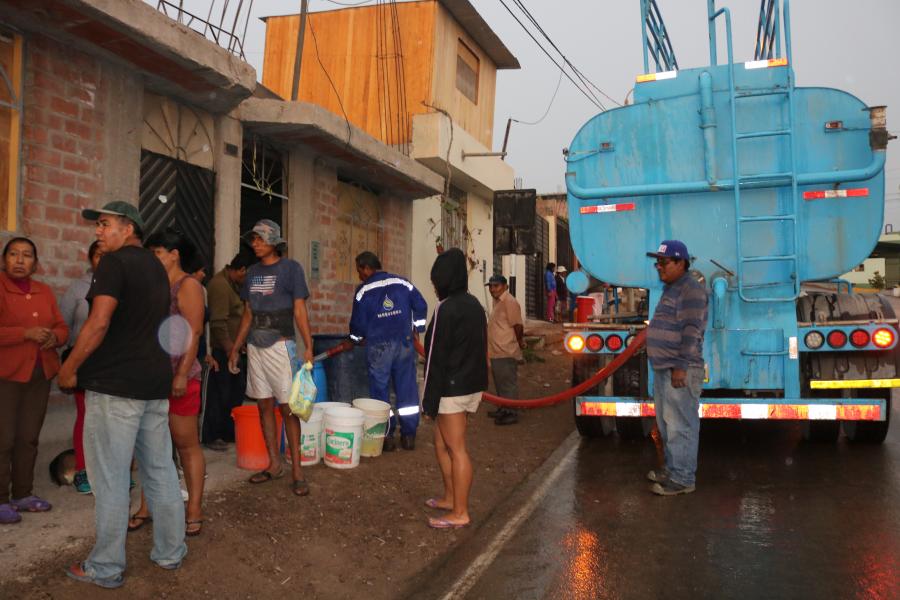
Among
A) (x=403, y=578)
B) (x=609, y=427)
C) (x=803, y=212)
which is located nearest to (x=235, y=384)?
(x=403, y=578)

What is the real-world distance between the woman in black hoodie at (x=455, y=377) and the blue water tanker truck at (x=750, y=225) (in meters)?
2.13

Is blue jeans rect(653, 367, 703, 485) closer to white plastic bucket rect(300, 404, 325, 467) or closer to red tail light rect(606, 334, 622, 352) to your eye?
red tail light rect(606, 334, 622, 352)

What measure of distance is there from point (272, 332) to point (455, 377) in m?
1.53

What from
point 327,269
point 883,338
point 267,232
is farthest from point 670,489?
point 327,269

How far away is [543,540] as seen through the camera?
443 centimetres

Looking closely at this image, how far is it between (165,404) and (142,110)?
421cm

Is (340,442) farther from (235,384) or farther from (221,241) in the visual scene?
(221,241)

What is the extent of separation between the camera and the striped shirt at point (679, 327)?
5.36 metres

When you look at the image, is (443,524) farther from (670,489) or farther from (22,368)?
(22,368)

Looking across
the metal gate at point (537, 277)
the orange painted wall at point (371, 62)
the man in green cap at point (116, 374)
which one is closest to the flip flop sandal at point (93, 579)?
the man in green cap at point (116, 374)

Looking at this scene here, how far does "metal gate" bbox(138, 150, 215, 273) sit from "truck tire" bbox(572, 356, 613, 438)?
147 inches

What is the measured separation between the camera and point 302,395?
16.8ft

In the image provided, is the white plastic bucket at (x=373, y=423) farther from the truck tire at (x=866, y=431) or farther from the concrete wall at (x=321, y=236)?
the truck tire at (x=866, y=431)

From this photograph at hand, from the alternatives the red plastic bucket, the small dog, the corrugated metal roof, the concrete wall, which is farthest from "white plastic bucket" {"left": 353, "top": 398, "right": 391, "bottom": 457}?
the corrugated metal roof
